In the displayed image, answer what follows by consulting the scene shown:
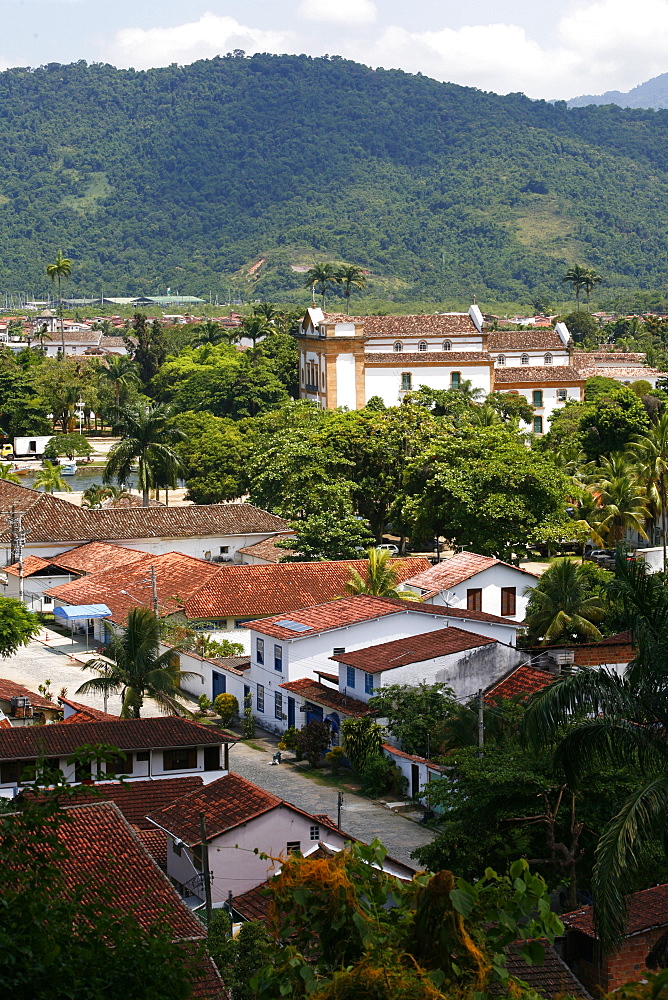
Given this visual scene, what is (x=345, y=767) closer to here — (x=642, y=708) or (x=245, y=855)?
(x=245, y=855)

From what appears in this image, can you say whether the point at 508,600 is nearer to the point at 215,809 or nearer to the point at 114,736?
the point at 114,736

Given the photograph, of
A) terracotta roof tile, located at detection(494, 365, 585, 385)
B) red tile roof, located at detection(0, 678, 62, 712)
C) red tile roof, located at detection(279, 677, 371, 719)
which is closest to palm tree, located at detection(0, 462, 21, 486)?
terracotta roof tile, located at detection(494, 365, 585, 385)

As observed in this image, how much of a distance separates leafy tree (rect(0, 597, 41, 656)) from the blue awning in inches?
221

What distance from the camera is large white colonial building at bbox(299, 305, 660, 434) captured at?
8512 cm

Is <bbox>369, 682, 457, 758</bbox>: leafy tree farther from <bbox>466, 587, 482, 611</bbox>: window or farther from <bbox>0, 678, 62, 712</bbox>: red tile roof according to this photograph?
<bbox>466, 587, 482, 611</bbox>: window

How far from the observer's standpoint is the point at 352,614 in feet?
124

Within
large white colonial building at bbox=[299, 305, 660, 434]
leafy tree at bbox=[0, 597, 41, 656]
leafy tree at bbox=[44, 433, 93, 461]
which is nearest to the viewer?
leafy tree at bbox=[0, 597, 41, 656]

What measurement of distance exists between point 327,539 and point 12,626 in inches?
584

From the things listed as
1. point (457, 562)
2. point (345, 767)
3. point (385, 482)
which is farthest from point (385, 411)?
point (345, 767)

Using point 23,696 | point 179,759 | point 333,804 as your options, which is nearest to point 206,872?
point 179,759

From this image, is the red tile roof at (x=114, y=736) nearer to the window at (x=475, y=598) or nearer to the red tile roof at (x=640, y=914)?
the red tile roof at (x=640, y=914)

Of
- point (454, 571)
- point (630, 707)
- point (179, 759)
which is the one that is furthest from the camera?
point (454, 571)

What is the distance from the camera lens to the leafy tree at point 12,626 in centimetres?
3822

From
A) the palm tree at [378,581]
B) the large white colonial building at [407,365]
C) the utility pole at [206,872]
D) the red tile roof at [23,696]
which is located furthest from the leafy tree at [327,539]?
the large white colonial building at [407,365]
